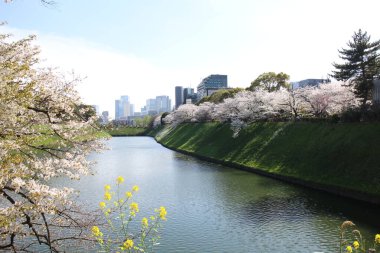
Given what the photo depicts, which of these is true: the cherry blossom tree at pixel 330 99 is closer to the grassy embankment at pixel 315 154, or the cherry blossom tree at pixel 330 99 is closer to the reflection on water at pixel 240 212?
the grassy embankment at pixel 315 154

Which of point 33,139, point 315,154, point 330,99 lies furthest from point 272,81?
point 33,139

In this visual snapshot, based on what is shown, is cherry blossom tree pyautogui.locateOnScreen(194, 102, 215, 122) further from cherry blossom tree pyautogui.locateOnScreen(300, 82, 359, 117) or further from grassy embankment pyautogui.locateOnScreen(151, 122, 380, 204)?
cherry blossom tree pyautogui.locateOnScreen(300, 82, 359, 117)

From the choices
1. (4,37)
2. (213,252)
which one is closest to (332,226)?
(213,252)

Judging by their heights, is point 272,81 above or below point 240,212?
above

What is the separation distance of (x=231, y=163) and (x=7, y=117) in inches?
1470

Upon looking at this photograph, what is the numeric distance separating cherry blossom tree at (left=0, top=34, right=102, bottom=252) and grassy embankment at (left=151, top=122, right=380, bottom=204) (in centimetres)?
2059

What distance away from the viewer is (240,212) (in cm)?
2228

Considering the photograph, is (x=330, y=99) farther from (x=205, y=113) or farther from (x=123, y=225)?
(x=205, y=113)

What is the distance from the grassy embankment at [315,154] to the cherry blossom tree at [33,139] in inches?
811

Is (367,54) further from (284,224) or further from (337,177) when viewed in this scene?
(284,224)

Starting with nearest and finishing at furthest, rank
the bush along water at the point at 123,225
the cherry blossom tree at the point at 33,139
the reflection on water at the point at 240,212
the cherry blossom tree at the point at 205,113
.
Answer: the bush along water at the point at 123,225 < the cherry blossom tree at the point at 33,139 < the reflection on water at the point at 240,212 < the cherry blossom tree at the point at 205,113

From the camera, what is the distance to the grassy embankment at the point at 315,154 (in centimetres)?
2555

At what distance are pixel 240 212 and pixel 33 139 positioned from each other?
54.8ft

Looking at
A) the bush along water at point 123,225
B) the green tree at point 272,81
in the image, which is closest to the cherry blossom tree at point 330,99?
the green tree at point 272,81
